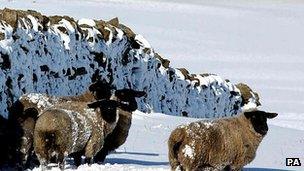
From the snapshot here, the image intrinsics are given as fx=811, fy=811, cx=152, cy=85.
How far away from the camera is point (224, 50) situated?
5656 centimetres

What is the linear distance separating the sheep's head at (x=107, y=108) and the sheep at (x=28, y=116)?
2.72 ft

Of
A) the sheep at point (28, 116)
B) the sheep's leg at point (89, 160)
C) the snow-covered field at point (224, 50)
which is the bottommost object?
the snow-covered field at point (224, 50)

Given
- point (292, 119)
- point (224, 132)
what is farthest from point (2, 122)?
point (292, 119)

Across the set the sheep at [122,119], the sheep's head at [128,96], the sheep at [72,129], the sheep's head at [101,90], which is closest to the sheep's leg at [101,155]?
the sheep at [122,119]

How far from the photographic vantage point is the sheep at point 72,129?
1109 cm

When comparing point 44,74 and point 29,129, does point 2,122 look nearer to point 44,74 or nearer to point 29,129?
point 29,129

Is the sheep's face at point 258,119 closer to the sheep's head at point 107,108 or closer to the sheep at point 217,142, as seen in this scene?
the sheep at point 217,142

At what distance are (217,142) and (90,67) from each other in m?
9.55

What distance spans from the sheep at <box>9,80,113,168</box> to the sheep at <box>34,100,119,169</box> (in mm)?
416

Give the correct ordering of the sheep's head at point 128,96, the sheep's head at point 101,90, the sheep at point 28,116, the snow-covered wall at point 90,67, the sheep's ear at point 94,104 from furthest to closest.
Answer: the snow-covered wall at point 90,67, the sheep's head at point 101,90, the sheep's head at point 128,96, the sheep's ear at point 94,104, the sheep at point 28,116

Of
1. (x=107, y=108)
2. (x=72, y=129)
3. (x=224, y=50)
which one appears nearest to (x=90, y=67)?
(x=107, y=108)

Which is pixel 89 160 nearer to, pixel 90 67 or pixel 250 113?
pixel 250 113

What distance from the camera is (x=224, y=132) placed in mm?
11422

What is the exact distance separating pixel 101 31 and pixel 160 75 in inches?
153
